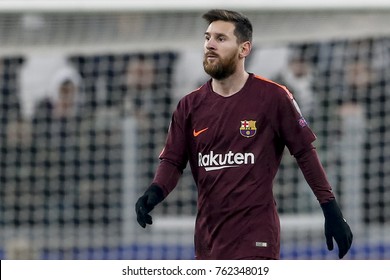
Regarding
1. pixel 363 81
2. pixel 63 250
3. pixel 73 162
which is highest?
pixel 363 81

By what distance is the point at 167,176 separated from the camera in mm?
6449

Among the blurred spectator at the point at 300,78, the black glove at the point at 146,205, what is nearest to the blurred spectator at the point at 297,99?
the blurred spectator at the point at 300,78

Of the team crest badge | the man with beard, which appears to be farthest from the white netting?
the team crest badge

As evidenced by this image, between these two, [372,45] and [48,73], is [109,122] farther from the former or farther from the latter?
[372,45]

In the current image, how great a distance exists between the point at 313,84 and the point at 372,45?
2.17 ft

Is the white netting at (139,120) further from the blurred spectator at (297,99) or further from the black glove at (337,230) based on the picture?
the black glove at (337,230)

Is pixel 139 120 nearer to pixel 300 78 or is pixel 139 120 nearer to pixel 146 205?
pixel 300 78

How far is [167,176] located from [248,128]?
0.51 metres

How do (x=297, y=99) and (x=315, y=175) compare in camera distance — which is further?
(x=297, y=99)

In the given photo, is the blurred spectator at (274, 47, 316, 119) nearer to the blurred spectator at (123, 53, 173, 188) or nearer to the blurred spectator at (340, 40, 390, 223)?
the blurred spectator at (340, 40, 390, 223)

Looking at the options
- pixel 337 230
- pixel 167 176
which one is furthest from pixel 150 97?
pixel 337 230

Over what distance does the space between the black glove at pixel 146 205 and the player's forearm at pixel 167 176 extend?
62 millimetres
